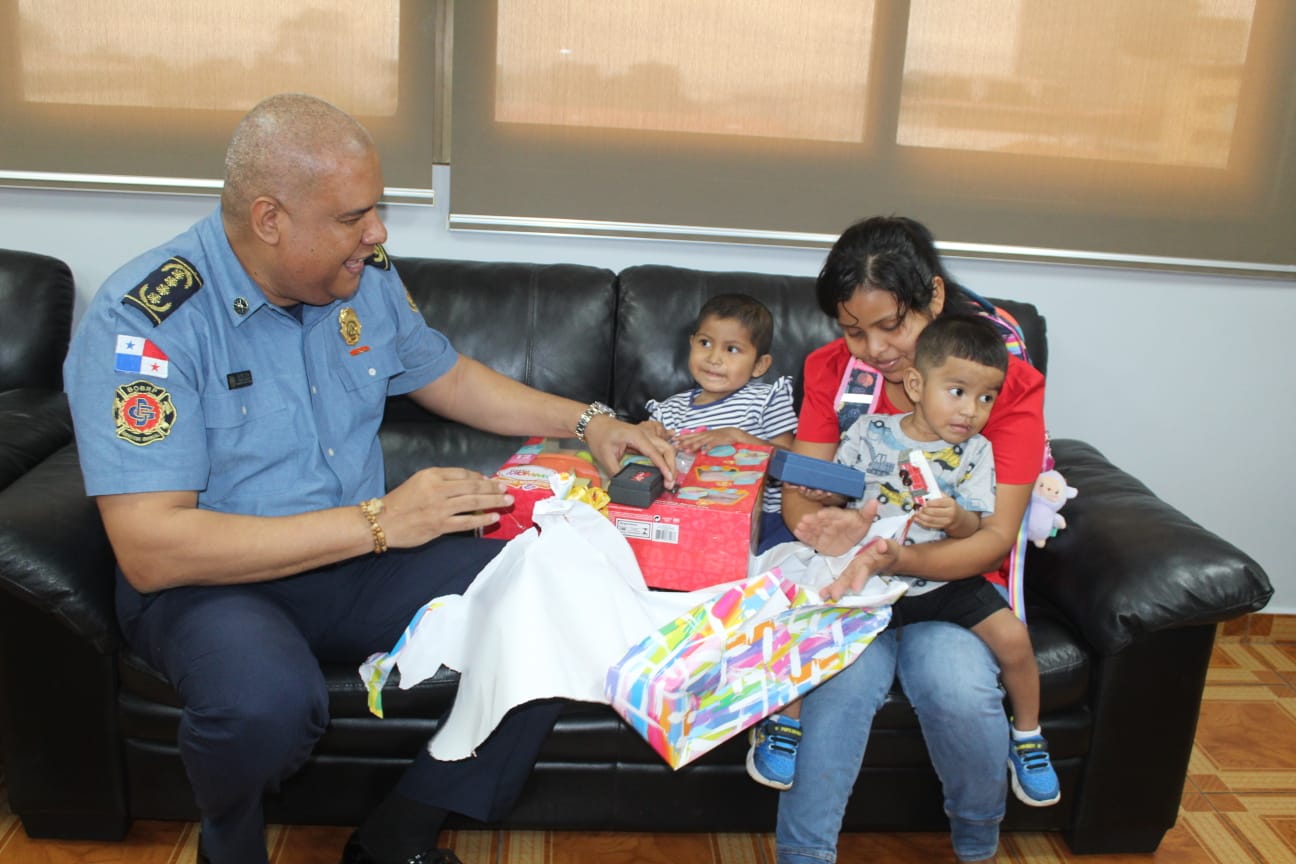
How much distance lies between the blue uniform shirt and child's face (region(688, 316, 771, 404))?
582 millimetres

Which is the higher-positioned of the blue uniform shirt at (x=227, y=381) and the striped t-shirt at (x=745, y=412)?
the blue uniform shirt at (x=227, y=381)

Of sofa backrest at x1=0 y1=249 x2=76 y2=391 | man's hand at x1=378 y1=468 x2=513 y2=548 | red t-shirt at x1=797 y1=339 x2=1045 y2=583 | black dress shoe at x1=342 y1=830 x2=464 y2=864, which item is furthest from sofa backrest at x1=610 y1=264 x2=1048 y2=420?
sofa backrest at x1=0 y1=249 x2=76 y2=391

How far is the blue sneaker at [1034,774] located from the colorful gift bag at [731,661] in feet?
1.12

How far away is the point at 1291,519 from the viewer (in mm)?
2850

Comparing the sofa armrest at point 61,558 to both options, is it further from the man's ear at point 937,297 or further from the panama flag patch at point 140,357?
the man's ear at point 937,297

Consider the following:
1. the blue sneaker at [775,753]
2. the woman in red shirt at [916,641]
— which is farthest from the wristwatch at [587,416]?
the blue sneaker at [775,753]

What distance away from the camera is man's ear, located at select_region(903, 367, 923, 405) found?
1.74 meters

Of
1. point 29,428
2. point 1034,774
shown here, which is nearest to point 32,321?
point 29,428

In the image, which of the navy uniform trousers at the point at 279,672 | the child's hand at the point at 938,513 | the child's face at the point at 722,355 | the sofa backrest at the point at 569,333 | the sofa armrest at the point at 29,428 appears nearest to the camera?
the navy uniform trousers at the point at 279,672

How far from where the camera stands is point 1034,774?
1.76m

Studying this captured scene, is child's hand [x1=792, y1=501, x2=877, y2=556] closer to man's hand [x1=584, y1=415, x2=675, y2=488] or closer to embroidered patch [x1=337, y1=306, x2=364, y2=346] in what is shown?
man's hand [x1=584, y1=415, x2=675, y2=488]

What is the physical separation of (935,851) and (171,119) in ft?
7.18

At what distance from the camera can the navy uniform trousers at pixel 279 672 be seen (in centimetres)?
145

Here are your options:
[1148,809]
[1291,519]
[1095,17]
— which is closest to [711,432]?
[1148,809]
